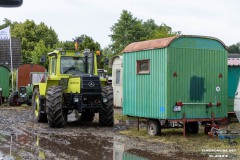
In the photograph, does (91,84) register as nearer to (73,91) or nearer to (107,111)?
(73,91)

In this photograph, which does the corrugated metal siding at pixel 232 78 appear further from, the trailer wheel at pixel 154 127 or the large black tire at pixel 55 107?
the large black tire at pixel 55 107

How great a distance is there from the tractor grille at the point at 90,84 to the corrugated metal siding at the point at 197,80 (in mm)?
3656

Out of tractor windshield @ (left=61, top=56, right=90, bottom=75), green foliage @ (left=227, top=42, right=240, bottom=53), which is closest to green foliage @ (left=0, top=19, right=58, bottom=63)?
green foliage @ (left=227, top=42, right=240, bottom=53)

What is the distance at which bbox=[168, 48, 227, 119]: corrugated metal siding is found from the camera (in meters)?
11.3

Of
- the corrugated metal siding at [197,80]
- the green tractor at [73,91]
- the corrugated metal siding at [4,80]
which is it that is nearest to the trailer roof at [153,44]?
the corrugated metal siding at [197,80]

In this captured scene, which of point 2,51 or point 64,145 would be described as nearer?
point 64,145

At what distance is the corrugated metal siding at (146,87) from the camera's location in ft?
37.2

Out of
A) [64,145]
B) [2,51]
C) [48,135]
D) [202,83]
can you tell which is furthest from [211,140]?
[2,51]

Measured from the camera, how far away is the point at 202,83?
1170 cm

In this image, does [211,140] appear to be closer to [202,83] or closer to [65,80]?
[202,83]

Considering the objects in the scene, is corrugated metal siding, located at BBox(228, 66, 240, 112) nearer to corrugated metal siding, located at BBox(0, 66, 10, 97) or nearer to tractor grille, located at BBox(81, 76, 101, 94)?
tractor grille, located at BBox(81, 76, 101, 94)

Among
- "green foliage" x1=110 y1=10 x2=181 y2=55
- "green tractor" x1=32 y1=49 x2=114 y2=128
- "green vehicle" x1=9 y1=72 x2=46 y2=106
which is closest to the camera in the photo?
"green tractor" x1=32 y1=49 x2=114 y2=128

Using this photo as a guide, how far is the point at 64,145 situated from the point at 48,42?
43.1m

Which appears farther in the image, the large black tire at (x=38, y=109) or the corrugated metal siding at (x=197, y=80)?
the large black tire at (x=38, y=109)
